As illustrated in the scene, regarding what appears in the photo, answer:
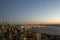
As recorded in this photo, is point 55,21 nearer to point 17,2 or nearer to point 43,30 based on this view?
point 43,30

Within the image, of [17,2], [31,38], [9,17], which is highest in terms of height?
[17,2]

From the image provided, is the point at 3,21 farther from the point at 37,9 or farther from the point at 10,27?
the point at 37,9

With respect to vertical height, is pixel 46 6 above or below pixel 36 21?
above

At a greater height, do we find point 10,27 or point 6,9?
point 6,9

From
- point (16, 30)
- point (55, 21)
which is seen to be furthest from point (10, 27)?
point (55, 21)

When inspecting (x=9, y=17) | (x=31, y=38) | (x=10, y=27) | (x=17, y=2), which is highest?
(x=17, y=2)

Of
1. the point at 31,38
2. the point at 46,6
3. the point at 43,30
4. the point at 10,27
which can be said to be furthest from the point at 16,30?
the point at 46,6
